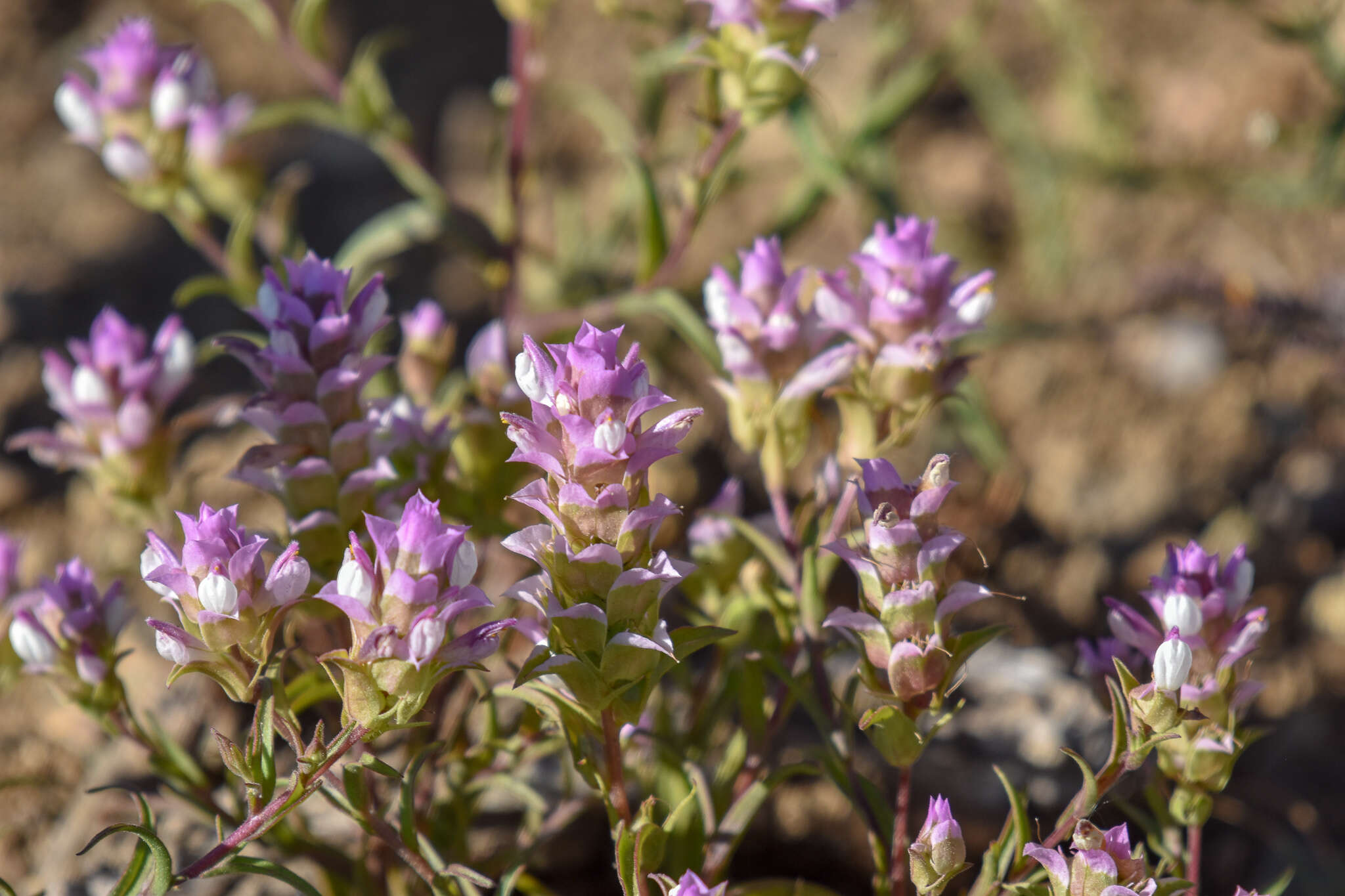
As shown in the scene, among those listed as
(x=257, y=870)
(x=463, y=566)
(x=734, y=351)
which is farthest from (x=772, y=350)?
(x=257, y=870)

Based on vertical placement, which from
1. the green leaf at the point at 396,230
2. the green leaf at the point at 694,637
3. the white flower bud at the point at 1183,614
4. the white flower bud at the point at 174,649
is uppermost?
the white flower bud at the point at 174,649

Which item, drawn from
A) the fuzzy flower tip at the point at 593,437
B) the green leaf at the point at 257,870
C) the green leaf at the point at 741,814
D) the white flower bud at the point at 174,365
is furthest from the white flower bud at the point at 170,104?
the green leaf at the point at 741,814

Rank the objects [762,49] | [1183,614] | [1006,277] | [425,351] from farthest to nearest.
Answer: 1. [1006,277]
2. [425,351]
3. [762,49]
4. [1183,614]

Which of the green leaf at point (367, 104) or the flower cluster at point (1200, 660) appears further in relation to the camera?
the green leaf at point (367, 104)

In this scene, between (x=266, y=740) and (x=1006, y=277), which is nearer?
(x=266, y=740)

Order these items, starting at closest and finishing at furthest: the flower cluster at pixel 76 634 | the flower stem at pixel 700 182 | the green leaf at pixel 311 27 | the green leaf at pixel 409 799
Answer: the green leaf at pixel 409 799
the flower cluster at pixel 76 634
the flower stem at pixel 700 182
the green leaf at pixel 311 27

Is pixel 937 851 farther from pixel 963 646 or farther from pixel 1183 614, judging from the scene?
pixel 1183 614

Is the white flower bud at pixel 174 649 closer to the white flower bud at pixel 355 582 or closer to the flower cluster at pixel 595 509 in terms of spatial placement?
the white flower bud at pixel 355 582

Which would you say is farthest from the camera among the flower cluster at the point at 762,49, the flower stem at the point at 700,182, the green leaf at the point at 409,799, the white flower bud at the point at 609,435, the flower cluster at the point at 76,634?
the flower stem at the point at 700,182
